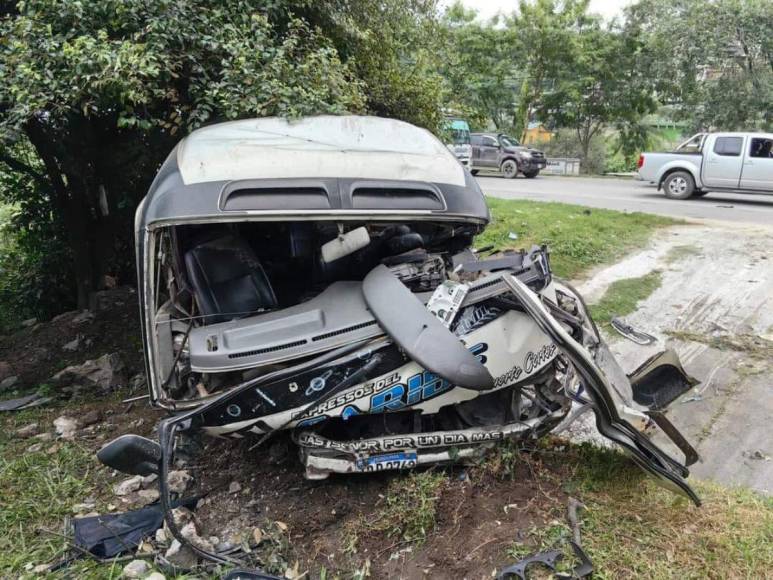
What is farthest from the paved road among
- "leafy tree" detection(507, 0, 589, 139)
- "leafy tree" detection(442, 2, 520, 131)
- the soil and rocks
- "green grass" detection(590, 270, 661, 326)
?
"leafy tree" detection(442, 2, 520, 131)

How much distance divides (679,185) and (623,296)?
26.2 ft

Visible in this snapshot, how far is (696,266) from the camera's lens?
7.21 metres

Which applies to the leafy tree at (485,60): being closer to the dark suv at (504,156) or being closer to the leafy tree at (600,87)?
the leafy tree at (600,87)

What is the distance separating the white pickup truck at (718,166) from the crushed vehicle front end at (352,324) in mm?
11069

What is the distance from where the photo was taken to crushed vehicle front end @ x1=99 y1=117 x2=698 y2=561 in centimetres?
270

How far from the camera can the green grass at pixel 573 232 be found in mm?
7578

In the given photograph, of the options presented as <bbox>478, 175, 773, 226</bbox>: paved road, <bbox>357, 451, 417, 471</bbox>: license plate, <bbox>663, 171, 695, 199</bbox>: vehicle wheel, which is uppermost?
<bbox>663, 171, 695, 199</bbox>: vehicle wheel

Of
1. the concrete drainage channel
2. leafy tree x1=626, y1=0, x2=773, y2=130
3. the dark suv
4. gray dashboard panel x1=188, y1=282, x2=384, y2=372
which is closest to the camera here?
gray dashboard panel x1=188, y1=282, x2=384, y2=372

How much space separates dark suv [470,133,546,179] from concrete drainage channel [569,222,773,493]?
9.65 meters

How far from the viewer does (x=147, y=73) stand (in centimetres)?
418

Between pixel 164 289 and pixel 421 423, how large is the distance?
1.78 m

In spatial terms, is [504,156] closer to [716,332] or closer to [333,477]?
[716,332]

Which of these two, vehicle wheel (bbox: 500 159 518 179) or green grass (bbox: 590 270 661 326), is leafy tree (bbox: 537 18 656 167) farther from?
green grass (bbox: 590 270 661 326)

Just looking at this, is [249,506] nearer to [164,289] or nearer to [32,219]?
[164,289]
